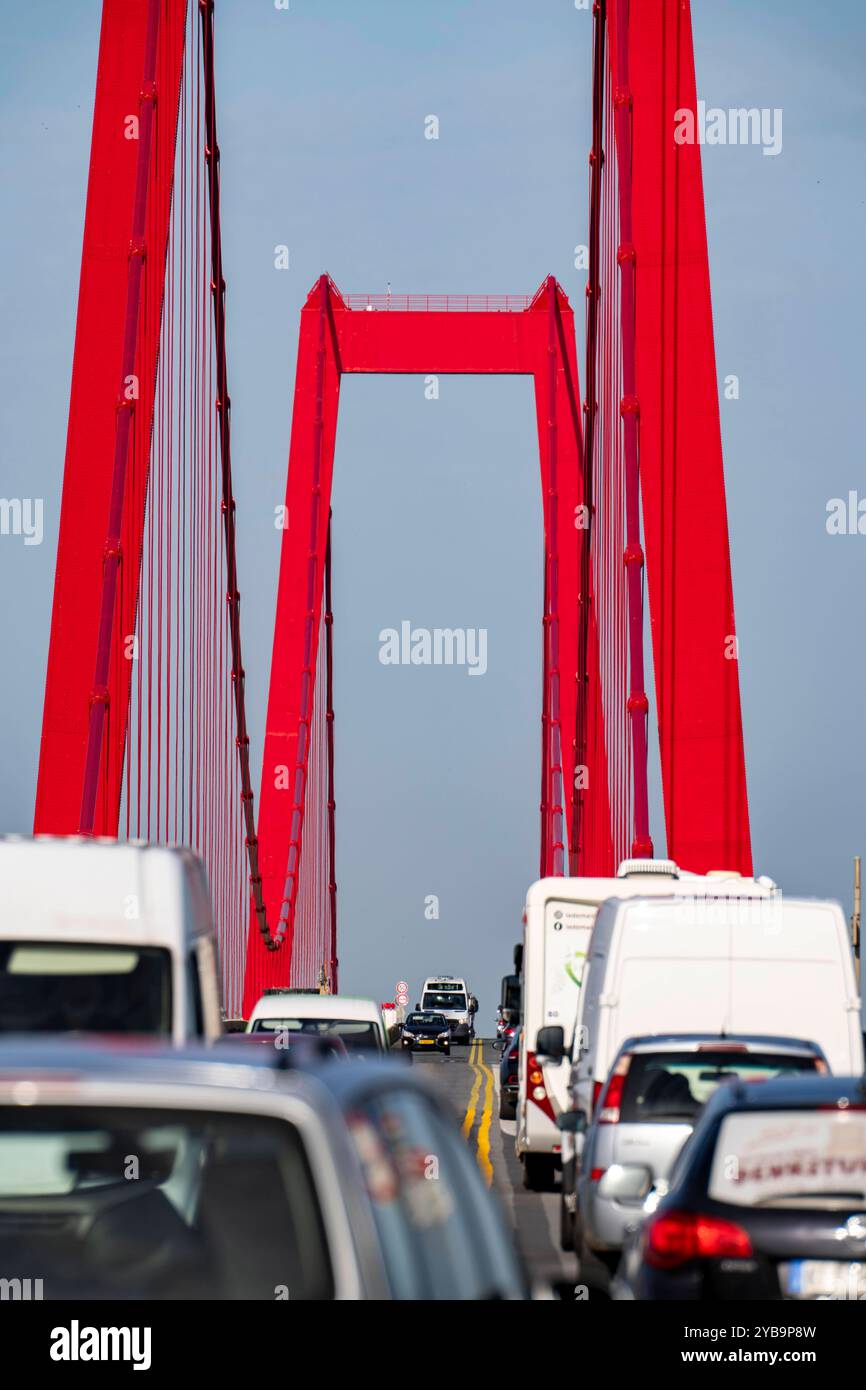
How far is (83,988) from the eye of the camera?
945cm

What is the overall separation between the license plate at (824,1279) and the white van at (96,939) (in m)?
3.14

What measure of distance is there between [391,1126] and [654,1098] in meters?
7.18

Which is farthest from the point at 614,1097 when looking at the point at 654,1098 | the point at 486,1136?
the point at 486,1136

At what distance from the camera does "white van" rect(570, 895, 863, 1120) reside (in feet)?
43.3

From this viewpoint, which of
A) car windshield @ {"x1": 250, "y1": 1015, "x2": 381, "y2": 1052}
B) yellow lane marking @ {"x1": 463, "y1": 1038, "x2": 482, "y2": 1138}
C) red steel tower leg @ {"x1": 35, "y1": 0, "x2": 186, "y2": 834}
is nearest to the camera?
car windshield @ {"x1": 250, "y1": 1015, "x2": 381, "y2": 1052}

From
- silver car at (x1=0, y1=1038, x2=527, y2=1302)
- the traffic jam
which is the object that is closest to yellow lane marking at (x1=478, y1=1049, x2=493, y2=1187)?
the traffic jam

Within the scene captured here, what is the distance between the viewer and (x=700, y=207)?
25328 millimetres

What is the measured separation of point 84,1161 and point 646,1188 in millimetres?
3982

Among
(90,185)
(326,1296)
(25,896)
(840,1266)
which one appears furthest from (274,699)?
(326,1296)

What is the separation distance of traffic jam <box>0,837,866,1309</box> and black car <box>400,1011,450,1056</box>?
155 feet

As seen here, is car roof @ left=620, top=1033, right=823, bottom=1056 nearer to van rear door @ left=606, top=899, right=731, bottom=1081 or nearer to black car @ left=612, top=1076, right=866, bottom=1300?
van rear door @ left=606, top=899, right=731, bottom=1081

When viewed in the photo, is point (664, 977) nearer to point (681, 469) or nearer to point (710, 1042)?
point (710, 1042)

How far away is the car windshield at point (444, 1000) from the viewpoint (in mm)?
77750

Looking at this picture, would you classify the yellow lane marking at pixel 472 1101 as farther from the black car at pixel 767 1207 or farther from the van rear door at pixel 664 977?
the black car at pixel 767 1207
